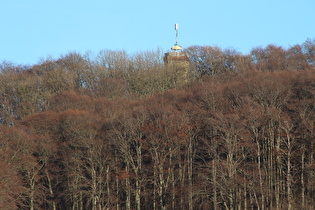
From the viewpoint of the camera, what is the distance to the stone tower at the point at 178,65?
9131cm

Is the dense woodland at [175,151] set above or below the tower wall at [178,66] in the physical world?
below

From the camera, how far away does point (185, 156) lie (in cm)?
5984

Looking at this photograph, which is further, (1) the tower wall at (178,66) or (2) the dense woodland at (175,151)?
(1) the tower wall at (178,66)

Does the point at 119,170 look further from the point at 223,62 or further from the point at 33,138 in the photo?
the point at 223,62

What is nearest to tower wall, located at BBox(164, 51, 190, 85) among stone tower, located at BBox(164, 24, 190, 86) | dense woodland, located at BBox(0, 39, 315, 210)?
stone tower, located at BBox(164, 24, 190, 86)

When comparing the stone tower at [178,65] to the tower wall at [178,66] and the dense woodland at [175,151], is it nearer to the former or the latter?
the tower wall at [178,66]

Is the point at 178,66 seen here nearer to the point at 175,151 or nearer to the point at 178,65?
the point at 178,65

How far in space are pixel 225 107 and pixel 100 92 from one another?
87.6ft

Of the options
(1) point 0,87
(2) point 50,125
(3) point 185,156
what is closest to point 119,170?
(3) point 185,156

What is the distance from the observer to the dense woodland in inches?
2114

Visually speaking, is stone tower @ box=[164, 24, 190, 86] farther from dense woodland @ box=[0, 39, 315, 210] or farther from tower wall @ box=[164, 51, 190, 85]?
dense woodland @ box=[0, 39, 315, 210]

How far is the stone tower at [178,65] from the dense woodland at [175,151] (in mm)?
13784

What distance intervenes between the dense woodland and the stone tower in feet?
45.2

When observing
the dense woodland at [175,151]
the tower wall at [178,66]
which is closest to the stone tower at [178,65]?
→ the tower wall at [178,66]
